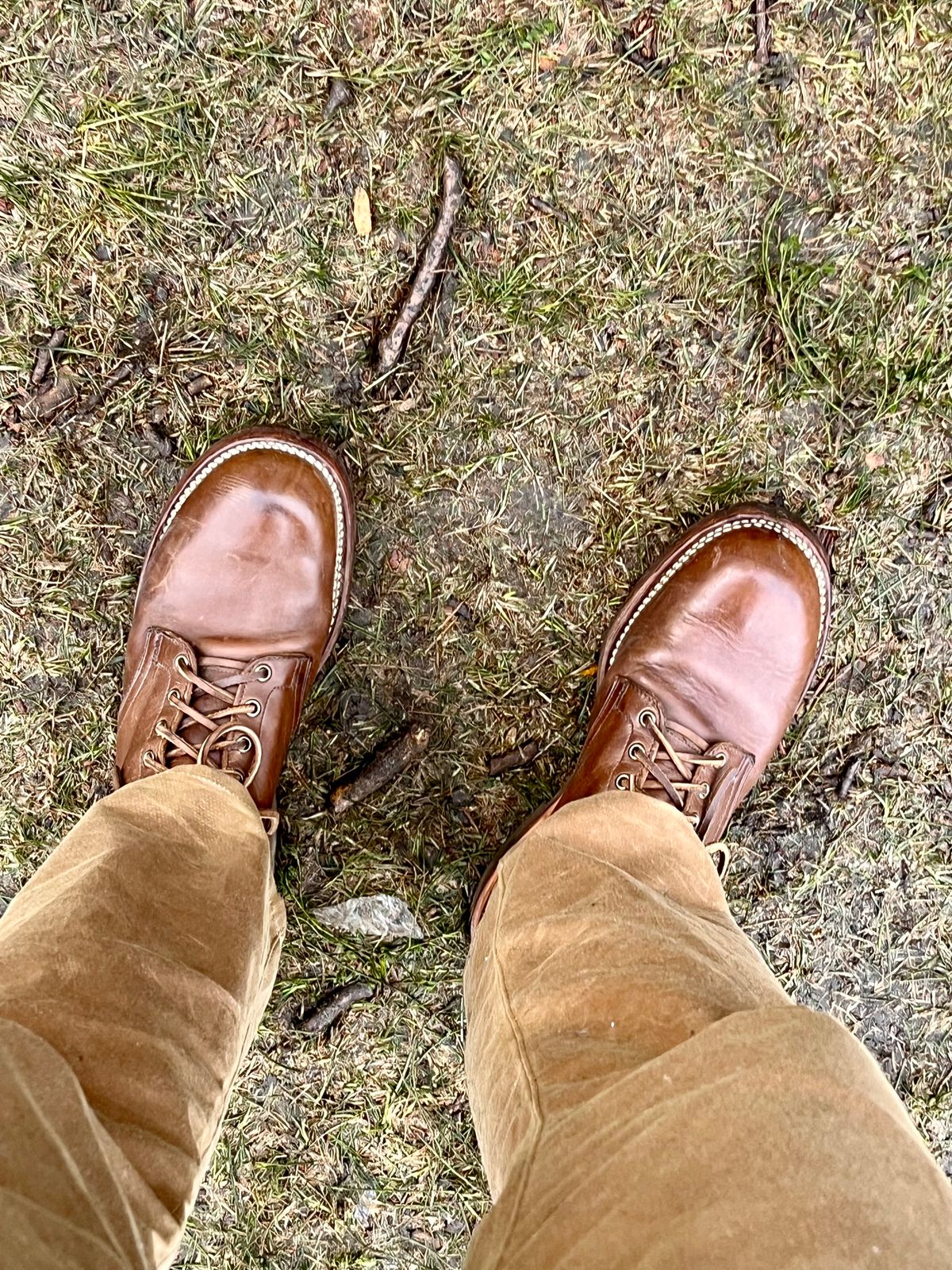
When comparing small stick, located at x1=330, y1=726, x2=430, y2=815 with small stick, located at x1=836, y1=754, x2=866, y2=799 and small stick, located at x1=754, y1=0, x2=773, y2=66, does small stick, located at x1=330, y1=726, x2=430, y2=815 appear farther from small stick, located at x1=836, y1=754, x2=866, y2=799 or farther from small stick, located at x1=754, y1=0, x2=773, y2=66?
small stick, located at x1=754, y1=0, x2=773, y2=66

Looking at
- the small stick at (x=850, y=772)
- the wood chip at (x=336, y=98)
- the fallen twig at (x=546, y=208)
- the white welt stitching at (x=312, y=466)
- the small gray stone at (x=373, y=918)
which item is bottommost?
the small gray stone at (x=373, y=918)

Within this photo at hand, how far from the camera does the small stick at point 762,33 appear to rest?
169cm

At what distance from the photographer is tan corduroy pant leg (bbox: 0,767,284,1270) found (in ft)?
3.03

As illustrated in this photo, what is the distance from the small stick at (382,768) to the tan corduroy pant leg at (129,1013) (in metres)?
0.32

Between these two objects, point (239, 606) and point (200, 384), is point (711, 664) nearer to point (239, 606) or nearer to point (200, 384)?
point (239, 606)

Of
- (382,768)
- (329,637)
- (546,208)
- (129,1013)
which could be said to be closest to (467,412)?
(546,208)

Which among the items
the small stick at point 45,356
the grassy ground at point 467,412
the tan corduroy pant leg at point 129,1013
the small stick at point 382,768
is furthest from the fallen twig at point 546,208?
the tan corduroy pant leg at point 129,1013

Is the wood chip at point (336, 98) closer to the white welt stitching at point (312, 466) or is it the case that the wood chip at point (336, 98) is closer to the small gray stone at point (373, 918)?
the white welt stitching at point (312, 466)

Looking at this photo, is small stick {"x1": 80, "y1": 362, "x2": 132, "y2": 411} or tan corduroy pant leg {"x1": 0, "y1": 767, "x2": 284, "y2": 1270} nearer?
tan corduroy pant leg {"x1": 0, "y1": 767, "x2": 284, "y2": 1270}

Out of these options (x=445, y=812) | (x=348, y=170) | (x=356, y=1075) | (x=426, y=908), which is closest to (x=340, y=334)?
(x=348, y=170)

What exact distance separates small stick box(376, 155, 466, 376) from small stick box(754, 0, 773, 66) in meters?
0.64

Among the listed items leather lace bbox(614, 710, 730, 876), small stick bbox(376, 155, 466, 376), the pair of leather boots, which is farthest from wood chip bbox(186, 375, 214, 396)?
leather lace bbox(614, 710, 730, 876)

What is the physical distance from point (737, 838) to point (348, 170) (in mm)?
1672

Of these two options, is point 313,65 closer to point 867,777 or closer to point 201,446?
point 201,446
